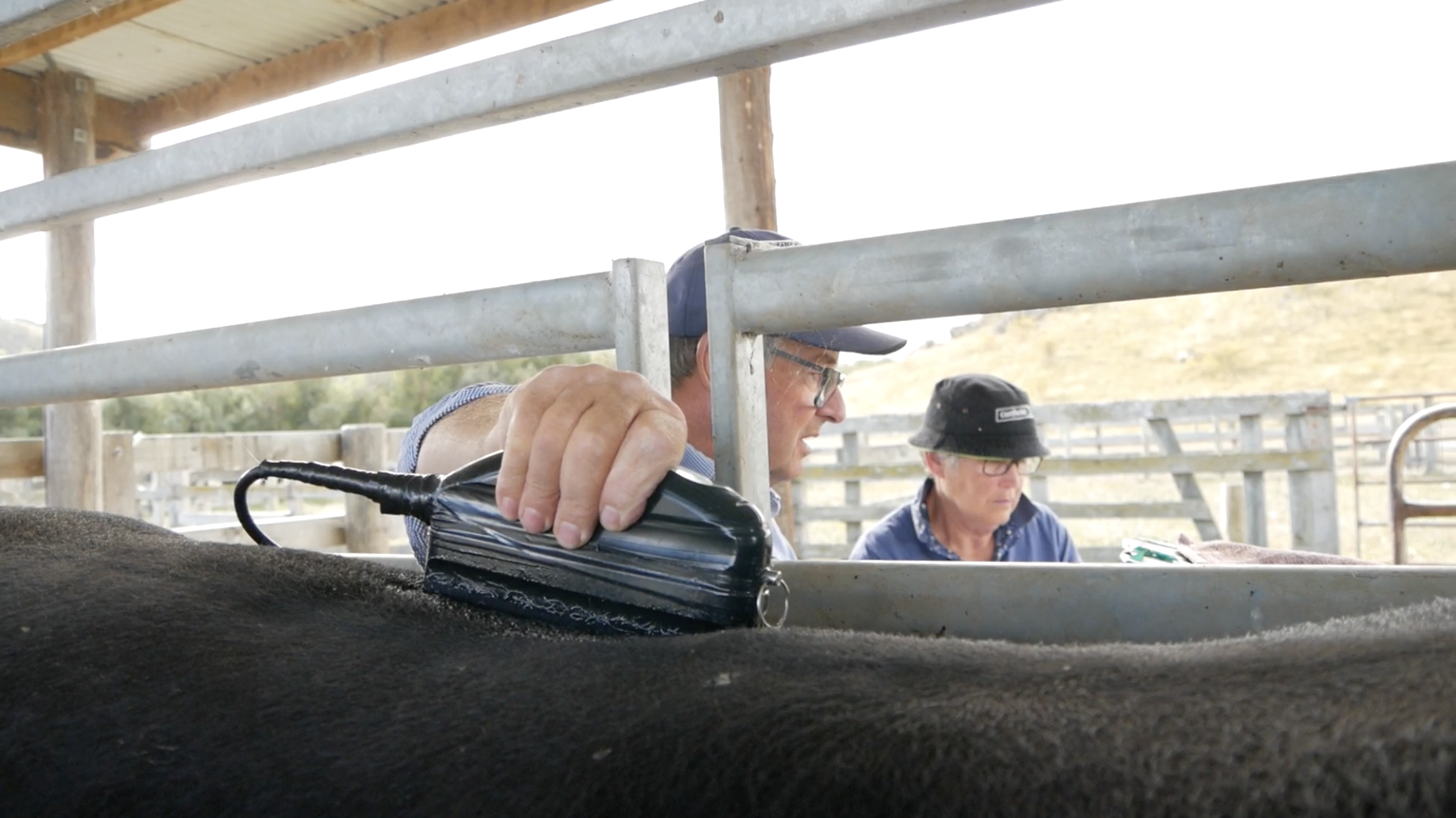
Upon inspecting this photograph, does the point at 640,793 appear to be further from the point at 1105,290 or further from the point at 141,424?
the point at 141,424

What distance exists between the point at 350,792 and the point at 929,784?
0.18 meters

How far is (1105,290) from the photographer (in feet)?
1.81

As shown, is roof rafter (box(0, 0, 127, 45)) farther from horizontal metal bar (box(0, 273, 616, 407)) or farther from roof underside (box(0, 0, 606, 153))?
roof underside (box(0, 0, 606, 153))

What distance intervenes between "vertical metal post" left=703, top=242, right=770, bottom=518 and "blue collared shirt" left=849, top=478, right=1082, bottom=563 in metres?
2.21

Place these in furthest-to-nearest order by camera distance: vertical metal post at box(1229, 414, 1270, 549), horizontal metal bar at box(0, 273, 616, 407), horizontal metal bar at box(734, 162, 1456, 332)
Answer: vertical metal post at box(1229, 414, 1270, 549) < horizontal metal bar at box(0, 273, 616, 407) < horizontal metal bar at box(734, 162, 1456, 332)

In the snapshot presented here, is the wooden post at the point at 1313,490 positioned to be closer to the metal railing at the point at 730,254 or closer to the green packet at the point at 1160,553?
the green packet at the point at 1160,553

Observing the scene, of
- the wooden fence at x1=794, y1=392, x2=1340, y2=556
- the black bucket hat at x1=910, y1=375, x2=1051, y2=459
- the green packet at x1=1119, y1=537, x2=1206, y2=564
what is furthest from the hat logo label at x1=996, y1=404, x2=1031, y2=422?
the wooden fence at x1=794, y1=392, x2=1340, y2=556

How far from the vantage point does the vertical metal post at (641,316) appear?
686mm

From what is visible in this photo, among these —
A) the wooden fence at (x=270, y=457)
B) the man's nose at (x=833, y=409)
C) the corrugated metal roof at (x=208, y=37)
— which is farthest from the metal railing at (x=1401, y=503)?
the wooden fence at (x=270, y=457)

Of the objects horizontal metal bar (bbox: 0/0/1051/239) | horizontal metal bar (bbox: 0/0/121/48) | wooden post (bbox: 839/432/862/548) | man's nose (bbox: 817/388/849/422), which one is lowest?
wooden post (bbox: 839/432/862/548)

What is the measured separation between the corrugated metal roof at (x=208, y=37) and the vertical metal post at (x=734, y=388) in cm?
299

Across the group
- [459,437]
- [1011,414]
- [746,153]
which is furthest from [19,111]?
[1011,414]

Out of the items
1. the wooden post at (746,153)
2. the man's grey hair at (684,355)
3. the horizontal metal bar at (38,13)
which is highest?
the wooden post at (746,153)

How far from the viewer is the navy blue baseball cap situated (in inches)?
66.0
